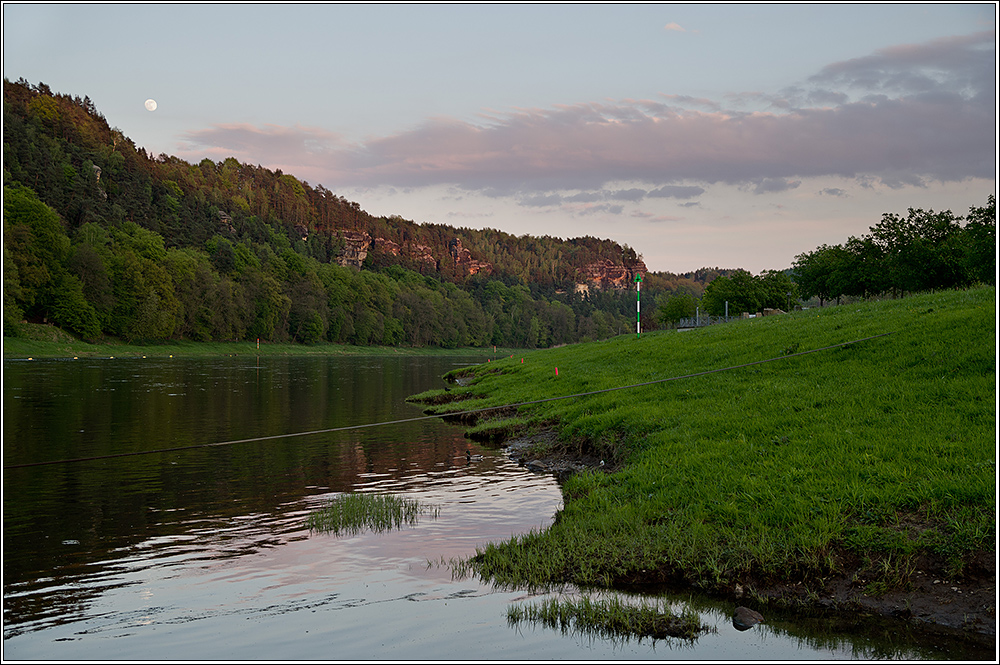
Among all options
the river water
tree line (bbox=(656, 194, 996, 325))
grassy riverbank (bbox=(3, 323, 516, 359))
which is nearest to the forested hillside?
grassy riverbank (bbox=(3, 323, 516, 359))

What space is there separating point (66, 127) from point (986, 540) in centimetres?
20038

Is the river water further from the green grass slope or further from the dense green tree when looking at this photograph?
the dense green tree

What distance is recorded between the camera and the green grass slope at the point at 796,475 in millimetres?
10523

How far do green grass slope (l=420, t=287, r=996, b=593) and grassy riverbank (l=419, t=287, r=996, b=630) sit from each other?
32mm

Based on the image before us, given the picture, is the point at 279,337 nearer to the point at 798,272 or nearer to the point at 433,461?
the point at 798,272

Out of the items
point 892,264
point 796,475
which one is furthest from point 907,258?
point 796,475

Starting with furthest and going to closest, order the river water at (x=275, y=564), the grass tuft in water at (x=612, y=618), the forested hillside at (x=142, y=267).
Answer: the forested hillside at (x=142, y=267)
the grass tuft in water at (x=612, y=618)
the river water at (x=275, y=564)

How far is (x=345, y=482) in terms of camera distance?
1930cm

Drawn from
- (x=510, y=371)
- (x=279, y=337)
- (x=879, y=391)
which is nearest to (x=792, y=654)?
(x=879, y=391)

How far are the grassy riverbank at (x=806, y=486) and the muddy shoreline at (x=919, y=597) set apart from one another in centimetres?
2

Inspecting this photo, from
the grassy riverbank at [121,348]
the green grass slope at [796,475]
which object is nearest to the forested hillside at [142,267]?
the grassy riverbank at [121,348]

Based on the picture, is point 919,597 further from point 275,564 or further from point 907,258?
point 907,258

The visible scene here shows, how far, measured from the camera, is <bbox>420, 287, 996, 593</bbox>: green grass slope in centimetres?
1052

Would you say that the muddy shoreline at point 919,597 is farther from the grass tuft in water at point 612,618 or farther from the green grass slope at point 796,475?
the grass tuft in water at point 612,618
